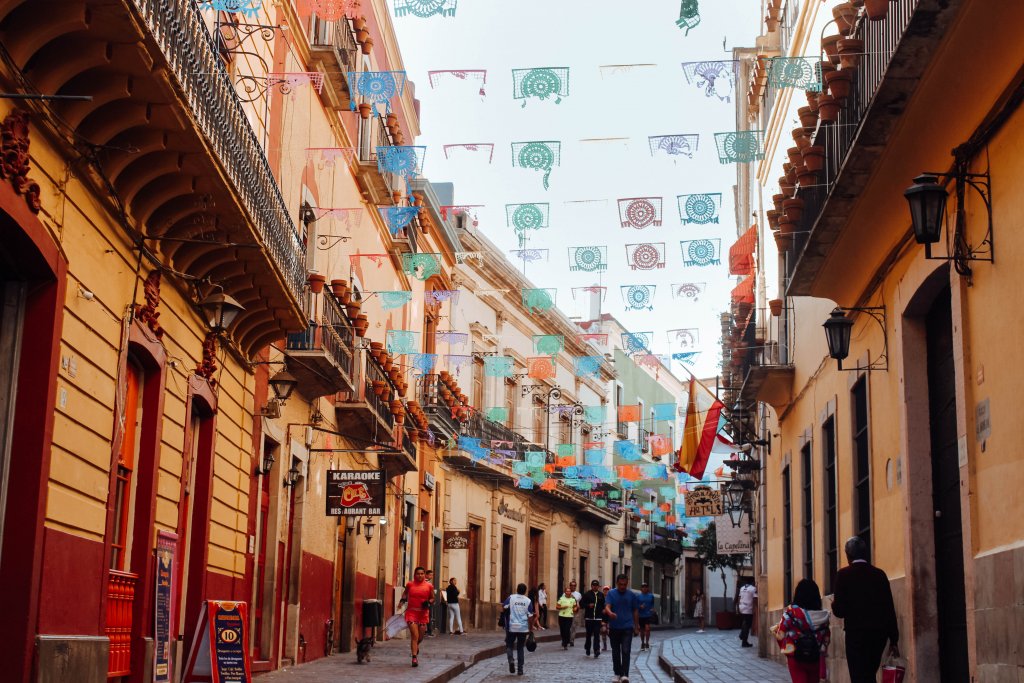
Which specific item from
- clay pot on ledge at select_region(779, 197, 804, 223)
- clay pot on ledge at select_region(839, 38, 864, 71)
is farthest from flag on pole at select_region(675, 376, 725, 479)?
clay pot on ledge at select_region(839, 38, 864, 71)

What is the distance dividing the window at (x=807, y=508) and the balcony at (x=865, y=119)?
514 cm

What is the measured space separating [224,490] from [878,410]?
7249 millimetres

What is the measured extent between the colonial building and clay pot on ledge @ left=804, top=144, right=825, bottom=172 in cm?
2

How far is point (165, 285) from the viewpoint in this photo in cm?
1187

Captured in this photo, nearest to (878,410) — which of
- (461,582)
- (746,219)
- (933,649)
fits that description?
(933,649)

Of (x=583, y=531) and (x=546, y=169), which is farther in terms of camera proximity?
(x=583, y=531)

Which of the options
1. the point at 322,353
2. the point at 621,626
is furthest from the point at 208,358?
the point at 621,626

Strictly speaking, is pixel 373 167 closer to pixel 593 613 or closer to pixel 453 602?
pixel 593 613

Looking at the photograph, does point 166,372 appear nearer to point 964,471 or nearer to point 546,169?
point 546,169

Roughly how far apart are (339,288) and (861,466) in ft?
28.6

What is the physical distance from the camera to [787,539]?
21.1 m

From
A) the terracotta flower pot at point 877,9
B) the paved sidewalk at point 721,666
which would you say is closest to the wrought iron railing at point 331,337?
the paved sidewalk at point 721,666

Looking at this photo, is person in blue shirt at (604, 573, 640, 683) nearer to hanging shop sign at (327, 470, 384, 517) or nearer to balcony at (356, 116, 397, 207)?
hanging shop sign at (327, 470, 384, 517)

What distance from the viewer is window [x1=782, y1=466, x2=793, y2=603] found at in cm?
2062
